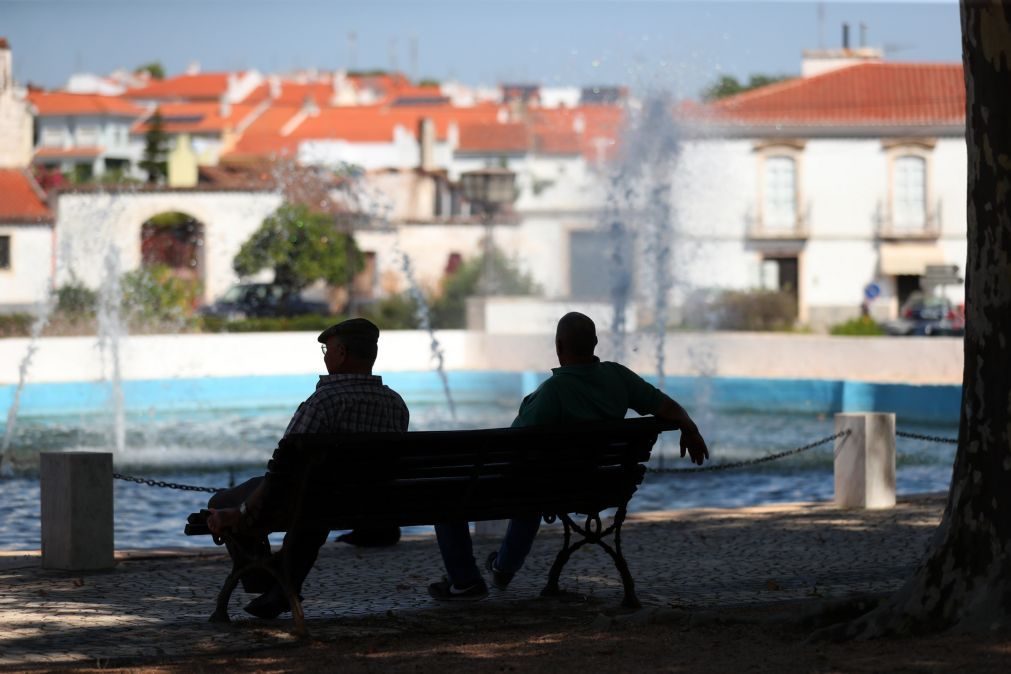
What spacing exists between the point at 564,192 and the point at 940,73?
12041 mm

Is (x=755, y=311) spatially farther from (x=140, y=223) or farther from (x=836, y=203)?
(x=140, y=223)

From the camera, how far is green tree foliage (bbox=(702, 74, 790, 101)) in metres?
44.9

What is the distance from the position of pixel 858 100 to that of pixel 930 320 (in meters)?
13.2

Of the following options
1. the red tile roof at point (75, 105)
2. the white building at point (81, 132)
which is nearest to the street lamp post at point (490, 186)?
the white building at point (81, 132)

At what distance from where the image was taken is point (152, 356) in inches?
1056

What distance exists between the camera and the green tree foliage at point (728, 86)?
44906 millimetres

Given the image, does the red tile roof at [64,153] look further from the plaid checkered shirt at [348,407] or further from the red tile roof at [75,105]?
the plaid checkered shirt at [348,407]

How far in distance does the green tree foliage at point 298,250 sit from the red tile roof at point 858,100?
11.8 metres

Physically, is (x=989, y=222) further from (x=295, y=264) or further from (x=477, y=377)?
(x=295, y=264)

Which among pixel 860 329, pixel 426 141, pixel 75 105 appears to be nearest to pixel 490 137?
pixel 426 141

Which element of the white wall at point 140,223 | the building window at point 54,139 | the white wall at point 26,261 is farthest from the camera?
the building window at point 54,139

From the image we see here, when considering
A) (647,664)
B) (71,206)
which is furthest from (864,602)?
(71,206)

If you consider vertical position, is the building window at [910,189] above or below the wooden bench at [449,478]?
above

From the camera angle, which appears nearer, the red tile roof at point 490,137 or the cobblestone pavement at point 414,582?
the cobblestone pavement at point 414,582
